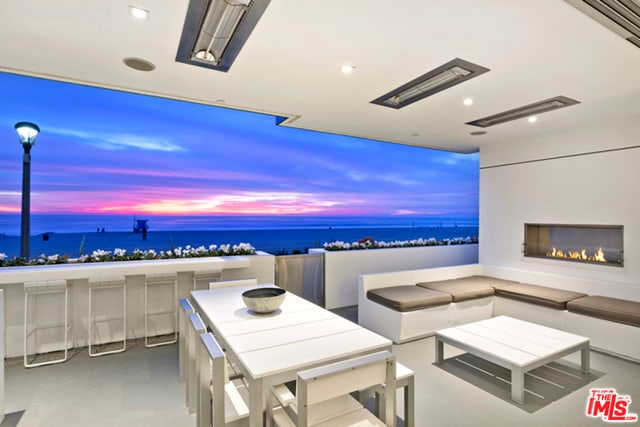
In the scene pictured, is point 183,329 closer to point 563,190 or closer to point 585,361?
point 585,361

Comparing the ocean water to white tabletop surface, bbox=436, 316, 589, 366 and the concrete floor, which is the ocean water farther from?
white tabletop surface, bbox=436, 316, 589, 366

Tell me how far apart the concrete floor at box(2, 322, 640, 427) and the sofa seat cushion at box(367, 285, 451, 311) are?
0.57 meters

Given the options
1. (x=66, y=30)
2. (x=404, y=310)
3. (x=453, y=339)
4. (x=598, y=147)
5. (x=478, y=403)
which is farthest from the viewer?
(x=598, y=147)

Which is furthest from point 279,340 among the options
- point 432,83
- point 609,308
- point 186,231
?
point 186,231

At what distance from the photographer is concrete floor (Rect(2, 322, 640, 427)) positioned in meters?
2.17

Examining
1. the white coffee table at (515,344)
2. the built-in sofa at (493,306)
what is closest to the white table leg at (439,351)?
the white coffee table at (515,344)

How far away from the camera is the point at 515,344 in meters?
2.71

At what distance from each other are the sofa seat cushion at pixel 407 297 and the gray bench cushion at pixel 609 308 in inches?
54.1

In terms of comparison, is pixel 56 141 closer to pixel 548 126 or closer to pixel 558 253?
pixel 548 126

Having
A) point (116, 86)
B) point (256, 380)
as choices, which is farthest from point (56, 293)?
point (256, 380)

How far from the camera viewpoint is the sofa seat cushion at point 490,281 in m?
4.43

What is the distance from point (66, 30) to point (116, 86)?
3.32 feet

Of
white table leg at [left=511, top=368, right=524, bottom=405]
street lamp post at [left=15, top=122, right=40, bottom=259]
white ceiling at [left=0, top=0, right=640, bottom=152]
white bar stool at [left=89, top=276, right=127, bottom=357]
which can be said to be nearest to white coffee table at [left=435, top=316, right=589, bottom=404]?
white table leg at [left=511, top=368, right=524, bottom=405]

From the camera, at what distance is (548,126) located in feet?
13.6
